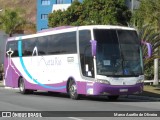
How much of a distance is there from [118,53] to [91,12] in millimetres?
52159

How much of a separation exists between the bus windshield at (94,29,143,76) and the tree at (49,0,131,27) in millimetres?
45025

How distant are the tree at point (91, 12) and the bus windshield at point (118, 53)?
148ft

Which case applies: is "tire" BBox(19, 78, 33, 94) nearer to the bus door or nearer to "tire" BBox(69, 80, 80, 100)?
the bus door

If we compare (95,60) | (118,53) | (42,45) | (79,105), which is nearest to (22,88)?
(42,45)

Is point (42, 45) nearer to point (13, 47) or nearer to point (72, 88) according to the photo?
point (72, 88)

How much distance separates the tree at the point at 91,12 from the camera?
238 feet

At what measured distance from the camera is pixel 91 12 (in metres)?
75.0

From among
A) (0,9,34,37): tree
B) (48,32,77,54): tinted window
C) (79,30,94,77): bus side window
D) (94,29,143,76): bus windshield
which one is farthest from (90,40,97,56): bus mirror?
(0,9,34,37): tree

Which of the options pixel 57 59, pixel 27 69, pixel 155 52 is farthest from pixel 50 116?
pixel 155 52

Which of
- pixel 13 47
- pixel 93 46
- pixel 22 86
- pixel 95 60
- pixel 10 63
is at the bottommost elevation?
pixel 22 86

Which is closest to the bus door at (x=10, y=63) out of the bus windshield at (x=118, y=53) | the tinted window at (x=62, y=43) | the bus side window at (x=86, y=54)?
the tinted window at (x=62, y=43)

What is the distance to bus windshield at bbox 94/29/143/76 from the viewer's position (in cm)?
2300

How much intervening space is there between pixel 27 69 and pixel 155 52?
28.8 feet

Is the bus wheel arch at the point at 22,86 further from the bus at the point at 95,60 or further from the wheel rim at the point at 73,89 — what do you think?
the wheel rim at the point at 73,89
